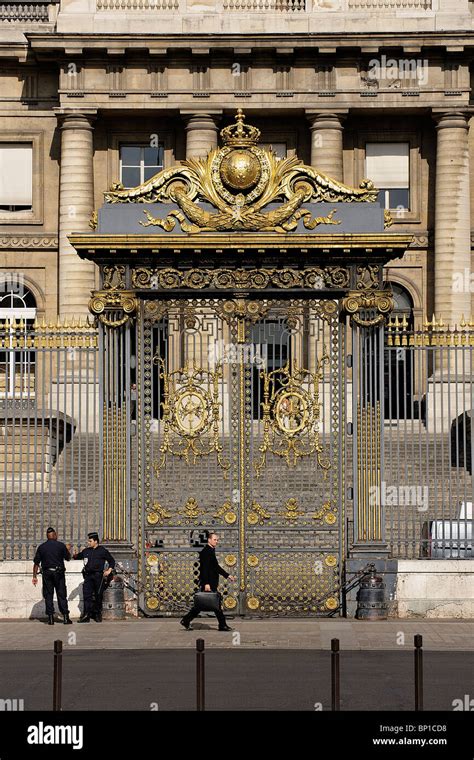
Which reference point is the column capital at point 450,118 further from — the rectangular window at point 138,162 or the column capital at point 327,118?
the rectangular window at point 138,162

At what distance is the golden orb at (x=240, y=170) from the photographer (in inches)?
919

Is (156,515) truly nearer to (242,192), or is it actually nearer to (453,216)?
(242,192)

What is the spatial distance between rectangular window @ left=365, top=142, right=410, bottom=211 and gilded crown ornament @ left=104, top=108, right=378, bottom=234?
28.7m

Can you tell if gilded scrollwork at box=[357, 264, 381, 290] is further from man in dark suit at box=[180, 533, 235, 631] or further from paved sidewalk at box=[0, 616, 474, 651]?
paved sidewalk at box=[0, 616, 474, 651]

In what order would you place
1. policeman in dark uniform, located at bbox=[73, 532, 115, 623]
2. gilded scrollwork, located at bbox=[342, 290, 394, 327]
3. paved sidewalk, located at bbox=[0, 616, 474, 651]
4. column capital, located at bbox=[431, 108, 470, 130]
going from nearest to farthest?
paved sidewalk, located at bbox=[0, 616, 474, 651], policeman in dark uniform, located at bbox=[73, 532, 115, 623], gilded scrollwork, located at bbox=[342, 290, 394, 327], column capital, located at bbox=[431, 108, 470, 130]

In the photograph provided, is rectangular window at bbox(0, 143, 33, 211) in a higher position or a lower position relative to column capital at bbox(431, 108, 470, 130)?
lower

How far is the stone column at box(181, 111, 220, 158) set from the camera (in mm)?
50312

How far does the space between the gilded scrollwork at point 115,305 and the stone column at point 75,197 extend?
2655 cm

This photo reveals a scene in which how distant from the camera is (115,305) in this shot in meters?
23.6

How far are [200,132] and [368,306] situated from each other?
91.2ft

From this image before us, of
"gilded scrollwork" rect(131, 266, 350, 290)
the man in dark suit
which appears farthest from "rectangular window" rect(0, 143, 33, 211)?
the man in dark suit

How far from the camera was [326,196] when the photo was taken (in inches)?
924

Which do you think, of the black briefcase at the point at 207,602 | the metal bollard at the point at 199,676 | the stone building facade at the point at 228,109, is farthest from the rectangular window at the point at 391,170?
the metal bollard at the point at 199,676

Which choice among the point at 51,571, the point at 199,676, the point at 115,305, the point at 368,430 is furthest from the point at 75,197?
the point at 199,676
